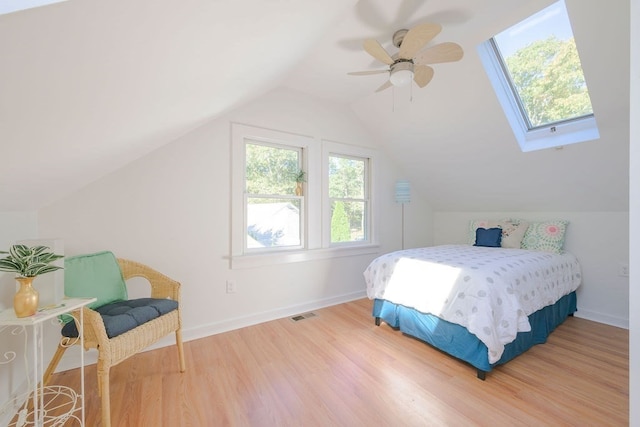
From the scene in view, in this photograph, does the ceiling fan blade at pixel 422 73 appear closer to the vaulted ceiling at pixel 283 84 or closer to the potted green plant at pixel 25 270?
the vaulted ceiling at pixel 283 84

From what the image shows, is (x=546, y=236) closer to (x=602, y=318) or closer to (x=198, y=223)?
(x=602, y=318)

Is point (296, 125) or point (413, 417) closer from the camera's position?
point (413, 417)

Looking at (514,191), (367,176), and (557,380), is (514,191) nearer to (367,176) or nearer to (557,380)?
(367,176)

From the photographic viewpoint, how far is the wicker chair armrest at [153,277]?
191cm

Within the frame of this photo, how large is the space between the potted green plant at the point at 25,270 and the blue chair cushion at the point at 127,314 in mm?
350

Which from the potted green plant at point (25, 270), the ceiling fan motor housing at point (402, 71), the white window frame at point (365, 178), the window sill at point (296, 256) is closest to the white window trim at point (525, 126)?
the ceiling fan motor housing at point (402, 71)

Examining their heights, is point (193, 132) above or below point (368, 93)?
below

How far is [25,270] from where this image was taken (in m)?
1.15

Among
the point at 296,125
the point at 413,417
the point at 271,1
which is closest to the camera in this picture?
the point at 271,1

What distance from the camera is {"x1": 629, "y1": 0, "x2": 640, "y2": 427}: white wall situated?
2.72 ft

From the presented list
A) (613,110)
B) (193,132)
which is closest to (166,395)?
(193,132)

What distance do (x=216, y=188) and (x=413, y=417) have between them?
7.70ft

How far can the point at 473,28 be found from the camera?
79.8 inches

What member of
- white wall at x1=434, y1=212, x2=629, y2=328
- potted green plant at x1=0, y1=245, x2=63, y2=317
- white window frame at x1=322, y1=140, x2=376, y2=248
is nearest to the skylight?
potted green plant at x1=0, y1=245, x2=63, y2=317
